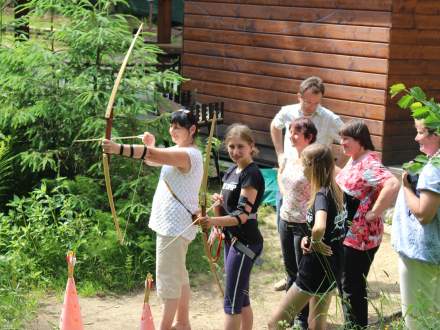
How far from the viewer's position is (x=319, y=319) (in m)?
5.41

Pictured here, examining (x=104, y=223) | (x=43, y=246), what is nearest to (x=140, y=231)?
(x=104, y=223)

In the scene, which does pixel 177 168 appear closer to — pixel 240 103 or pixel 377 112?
pixel 377 112

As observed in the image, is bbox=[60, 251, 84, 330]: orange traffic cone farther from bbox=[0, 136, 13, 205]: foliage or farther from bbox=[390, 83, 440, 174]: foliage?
bbox=[0, 136, 13, 205]: foliage

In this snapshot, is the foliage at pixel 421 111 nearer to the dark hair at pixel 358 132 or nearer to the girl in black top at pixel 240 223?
the girl in black top at pixel 240 223

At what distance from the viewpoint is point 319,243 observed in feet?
17.2

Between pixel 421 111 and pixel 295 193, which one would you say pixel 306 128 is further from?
pixel 421 111

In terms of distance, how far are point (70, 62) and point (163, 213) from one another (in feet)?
10.0

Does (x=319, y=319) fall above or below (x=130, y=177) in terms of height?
below

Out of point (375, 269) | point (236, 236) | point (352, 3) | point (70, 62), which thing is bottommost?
point (375, 269)

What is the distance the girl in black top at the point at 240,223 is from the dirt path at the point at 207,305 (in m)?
0.78

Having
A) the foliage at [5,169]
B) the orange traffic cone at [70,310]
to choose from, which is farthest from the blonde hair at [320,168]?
the foliage at [5,169]

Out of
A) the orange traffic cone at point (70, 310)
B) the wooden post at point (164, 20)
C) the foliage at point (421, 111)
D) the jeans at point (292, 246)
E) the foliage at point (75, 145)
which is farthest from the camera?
the wooden post at point (164, 20)

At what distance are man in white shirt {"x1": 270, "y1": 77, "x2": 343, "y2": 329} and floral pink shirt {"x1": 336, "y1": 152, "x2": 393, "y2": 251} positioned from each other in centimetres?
84

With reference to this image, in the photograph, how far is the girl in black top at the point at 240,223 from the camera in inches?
210
